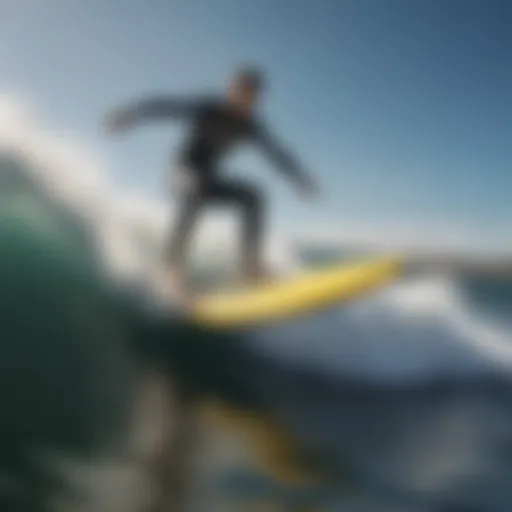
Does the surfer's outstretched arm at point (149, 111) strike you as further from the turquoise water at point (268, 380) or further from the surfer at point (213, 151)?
the turquoise water at point (268, 380)

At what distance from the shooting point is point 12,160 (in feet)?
5.37

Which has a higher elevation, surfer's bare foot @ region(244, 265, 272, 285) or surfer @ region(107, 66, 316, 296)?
surfer @ region(107, 66, 316, 296)

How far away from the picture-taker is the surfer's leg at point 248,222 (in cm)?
165

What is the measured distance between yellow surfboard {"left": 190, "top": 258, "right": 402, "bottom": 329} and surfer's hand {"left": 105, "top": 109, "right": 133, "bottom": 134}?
0.34 m

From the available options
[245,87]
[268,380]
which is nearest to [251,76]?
[245,87]

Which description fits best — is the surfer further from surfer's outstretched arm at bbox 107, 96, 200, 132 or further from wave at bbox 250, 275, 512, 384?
wave at bbox 250, 275, 512, 384

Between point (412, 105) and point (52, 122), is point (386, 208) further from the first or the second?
point (52, 122)

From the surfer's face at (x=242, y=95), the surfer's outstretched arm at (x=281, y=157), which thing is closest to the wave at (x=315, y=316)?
the surfer's outstretched arm at (x=281, y=157)

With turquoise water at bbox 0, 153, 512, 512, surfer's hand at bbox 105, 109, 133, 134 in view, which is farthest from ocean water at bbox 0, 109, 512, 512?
surfer's hand at bbox 105, 109, 133, 134

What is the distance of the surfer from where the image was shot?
5.36 feet

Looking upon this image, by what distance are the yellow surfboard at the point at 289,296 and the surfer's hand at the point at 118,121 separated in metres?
0.34

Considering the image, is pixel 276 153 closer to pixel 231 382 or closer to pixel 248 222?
pixel 248 222

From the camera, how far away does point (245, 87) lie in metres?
1.65

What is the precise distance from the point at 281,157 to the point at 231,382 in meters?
0.42
